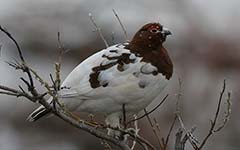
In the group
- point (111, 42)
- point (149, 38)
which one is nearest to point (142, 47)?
point (149, 38)

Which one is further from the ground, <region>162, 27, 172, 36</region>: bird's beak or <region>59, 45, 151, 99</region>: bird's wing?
<region>162, 27, 172, 36</region>: bird's beak

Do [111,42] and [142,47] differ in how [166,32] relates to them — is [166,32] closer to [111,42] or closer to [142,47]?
[142,47]

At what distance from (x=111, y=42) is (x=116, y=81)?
238cm

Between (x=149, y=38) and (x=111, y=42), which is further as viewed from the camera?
(x=111, y=42)

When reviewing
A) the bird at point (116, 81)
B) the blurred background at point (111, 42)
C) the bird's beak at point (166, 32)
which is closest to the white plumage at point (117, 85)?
the bird at point (116, 81)

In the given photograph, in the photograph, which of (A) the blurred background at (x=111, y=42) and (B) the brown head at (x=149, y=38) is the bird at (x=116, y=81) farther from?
(A) the blurred background at (x=111, y=42)

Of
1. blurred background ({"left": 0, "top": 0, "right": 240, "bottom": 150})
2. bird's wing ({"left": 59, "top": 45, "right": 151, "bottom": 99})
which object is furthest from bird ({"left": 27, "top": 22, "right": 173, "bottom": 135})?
blurred background ({"left": 0, "top": 0, "right": 240, "bottom": 150})

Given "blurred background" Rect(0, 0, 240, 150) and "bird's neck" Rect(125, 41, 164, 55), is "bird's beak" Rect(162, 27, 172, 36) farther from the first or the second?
"blurred background" Rect(0, 0, 240, 150)

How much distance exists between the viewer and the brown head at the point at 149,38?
103 inches

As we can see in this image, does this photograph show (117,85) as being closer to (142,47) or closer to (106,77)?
(106,77)

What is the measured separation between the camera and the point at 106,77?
8.41ft

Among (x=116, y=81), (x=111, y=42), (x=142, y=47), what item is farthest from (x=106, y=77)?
(x=111, y=42)

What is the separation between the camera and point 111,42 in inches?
194

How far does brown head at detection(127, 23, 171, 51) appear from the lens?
2.63 meters
